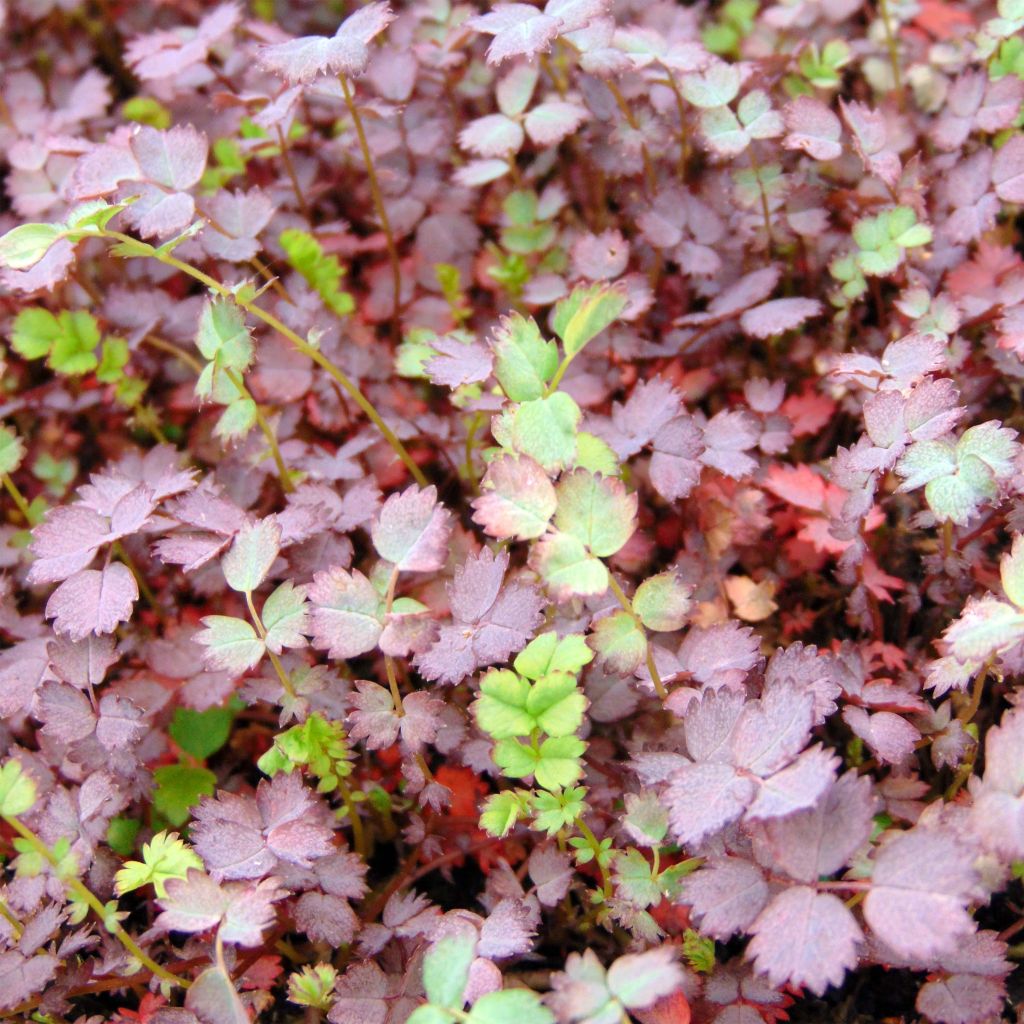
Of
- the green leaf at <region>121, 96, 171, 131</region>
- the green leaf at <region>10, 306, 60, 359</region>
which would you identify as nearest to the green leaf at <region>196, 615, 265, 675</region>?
the green leaf at <region>10, 306, 60, 359</region>

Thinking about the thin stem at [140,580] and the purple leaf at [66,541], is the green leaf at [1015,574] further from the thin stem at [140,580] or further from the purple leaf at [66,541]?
the thin stem at [140,580]

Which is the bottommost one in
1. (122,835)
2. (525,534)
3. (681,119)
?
(122,835)

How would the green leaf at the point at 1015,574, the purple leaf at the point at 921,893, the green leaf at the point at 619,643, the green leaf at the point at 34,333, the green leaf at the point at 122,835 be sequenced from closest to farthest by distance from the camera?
the purple leaf at the point at 921,893 → the green leaf at the point at 1015,574 → the green leaf at the point at 619,643 → the green leaf at the point at 122,835 → the green leaf at the point at 34,333

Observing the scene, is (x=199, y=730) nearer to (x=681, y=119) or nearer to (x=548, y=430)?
(x=548, y=430)

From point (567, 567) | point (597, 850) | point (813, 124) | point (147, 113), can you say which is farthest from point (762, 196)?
point (147, 113)

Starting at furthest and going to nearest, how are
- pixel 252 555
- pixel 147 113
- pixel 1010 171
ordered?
pixel 147 113 → pixel 1010 171 → pixel 252 555

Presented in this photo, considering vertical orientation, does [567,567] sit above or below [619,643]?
above

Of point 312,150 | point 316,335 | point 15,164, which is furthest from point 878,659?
point 15,164

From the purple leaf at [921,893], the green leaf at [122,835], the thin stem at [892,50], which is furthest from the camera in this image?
the thin stem at [892,50]

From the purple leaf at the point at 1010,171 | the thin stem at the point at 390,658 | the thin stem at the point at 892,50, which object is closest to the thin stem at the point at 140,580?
the thin stem at the point at 390,658
